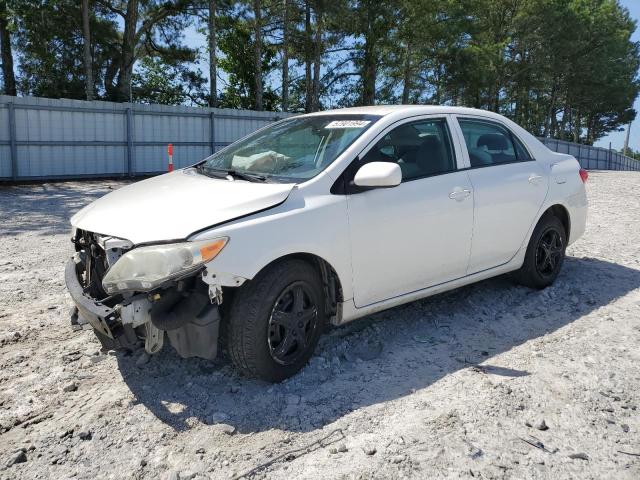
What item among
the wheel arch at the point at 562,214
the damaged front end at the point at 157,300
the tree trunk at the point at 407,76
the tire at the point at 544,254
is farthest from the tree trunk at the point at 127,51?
the damaged front end at the point at 157,300

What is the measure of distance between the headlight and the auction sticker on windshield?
151cm

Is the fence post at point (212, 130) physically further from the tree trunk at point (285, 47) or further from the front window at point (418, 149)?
the front window at point (418, 149)

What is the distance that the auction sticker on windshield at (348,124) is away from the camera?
13.2 feet

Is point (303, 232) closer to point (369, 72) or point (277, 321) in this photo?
point (277, 321)

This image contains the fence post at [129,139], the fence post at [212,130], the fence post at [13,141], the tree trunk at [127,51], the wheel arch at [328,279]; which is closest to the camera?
the wheel arch at [328,279]

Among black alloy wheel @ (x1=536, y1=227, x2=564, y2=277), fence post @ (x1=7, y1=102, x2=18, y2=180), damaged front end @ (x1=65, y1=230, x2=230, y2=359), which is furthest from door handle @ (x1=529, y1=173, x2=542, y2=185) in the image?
fence post @ (x1=7, y1=102, x2=18, y2=180)

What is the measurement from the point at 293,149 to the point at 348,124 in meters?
0.43

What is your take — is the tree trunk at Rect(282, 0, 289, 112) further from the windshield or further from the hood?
the hood

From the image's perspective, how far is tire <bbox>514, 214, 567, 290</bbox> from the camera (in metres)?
5.09

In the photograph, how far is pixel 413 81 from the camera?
1312 inches

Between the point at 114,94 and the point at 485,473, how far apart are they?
2598 centimetres

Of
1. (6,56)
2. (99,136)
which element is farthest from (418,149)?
(6,56)

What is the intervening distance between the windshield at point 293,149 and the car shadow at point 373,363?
1258 millimetres

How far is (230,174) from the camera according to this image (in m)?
3.95
